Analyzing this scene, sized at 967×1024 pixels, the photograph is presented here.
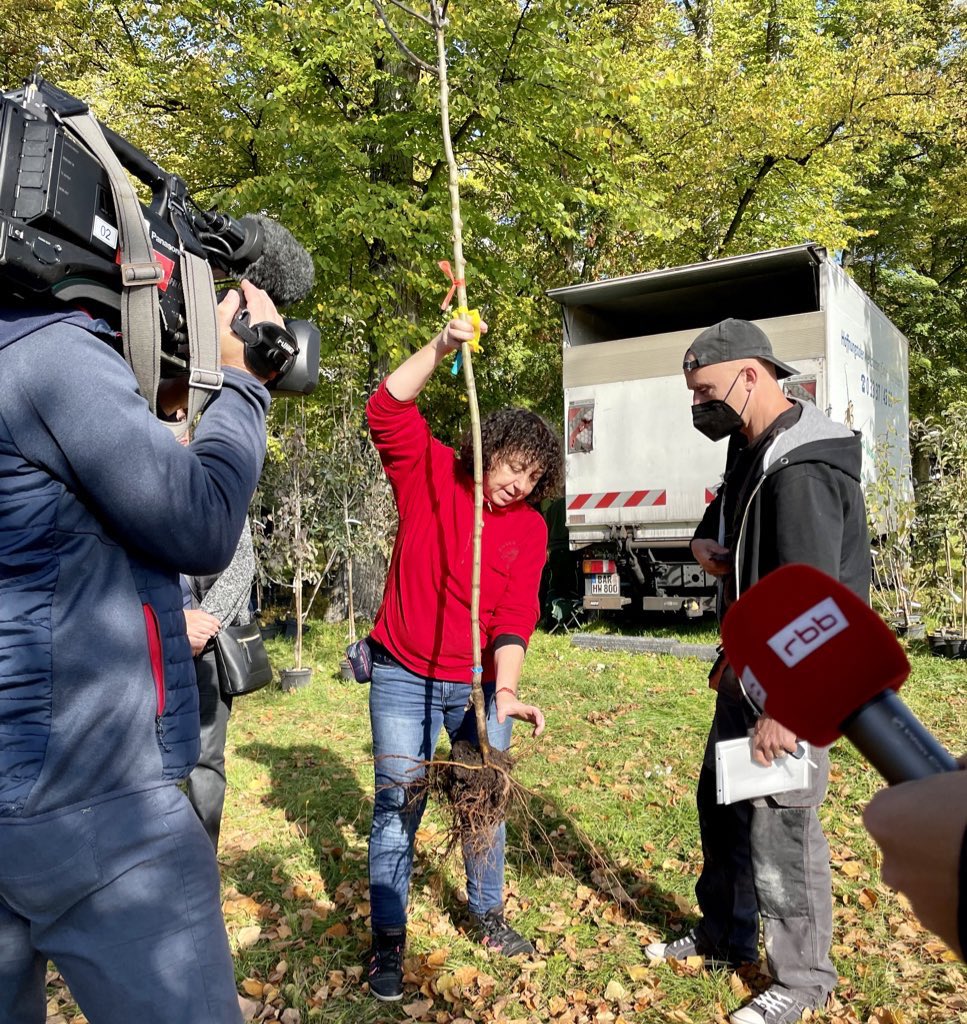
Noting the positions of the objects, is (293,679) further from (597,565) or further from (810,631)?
(810,631)

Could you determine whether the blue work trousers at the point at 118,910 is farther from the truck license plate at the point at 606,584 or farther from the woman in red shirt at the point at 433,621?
the truck license plate at the point at 606,584

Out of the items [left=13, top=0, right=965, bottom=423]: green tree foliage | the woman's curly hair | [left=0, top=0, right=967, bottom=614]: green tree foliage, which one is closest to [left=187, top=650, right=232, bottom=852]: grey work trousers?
the woman's curly hair

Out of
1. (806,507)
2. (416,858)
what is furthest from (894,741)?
(416,858)

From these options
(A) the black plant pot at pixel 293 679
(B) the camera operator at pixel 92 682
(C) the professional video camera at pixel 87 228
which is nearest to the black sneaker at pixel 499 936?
(B) the camera operator at pixel 92 682

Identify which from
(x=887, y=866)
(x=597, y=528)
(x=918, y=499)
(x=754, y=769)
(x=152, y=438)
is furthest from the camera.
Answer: (x=597, y=528)

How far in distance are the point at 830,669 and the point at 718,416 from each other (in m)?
2.35

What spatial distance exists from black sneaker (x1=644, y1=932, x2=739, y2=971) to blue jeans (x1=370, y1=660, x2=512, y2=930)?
0.78m

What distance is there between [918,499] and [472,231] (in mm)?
5782

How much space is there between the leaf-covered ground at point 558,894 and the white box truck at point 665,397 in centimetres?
286

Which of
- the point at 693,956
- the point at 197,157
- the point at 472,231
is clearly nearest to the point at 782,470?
the point at 693,956

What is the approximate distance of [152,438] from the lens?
1.33 m

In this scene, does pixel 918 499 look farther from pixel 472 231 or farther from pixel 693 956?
pixel 693 956

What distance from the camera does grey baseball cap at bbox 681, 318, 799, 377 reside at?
301cm

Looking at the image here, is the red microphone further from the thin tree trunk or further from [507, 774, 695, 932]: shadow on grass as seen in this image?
[507, 774, 695, 932]: shadow on grass
